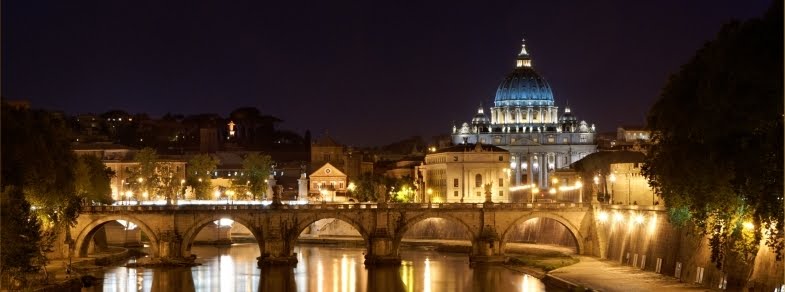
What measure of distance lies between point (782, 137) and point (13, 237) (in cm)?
3042

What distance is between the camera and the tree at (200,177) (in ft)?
413

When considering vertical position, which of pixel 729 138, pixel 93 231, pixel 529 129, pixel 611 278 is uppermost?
pixel 529 129

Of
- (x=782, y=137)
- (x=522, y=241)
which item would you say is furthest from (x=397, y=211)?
(x=782, y=137)

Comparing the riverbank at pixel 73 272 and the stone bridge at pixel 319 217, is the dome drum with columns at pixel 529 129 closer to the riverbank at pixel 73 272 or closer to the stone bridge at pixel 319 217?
the stone bridge at pixel 319 217

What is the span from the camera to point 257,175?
422 feet

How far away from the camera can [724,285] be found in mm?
53906

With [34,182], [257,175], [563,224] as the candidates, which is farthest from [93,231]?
[257,175]

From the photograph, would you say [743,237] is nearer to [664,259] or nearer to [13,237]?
[664,259]

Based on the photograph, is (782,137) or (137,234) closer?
(782,137)

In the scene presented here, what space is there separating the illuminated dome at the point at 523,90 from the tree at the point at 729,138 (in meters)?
132

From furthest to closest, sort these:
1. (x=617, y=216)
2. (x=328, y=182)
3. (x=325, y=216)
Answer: (x=328, y=182), (x=325, y=216), (x=617, y=216)

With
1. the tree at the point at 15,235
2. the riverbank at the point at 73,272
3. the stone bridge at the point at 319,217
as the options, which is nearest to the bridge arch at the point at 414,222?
the stone bridge at the point at 319,217

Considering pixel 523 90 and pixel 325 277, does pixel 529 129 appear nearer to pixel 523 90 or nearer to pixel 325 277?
pixel 523 90

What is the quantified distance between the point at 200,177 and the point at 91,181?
117 feet
